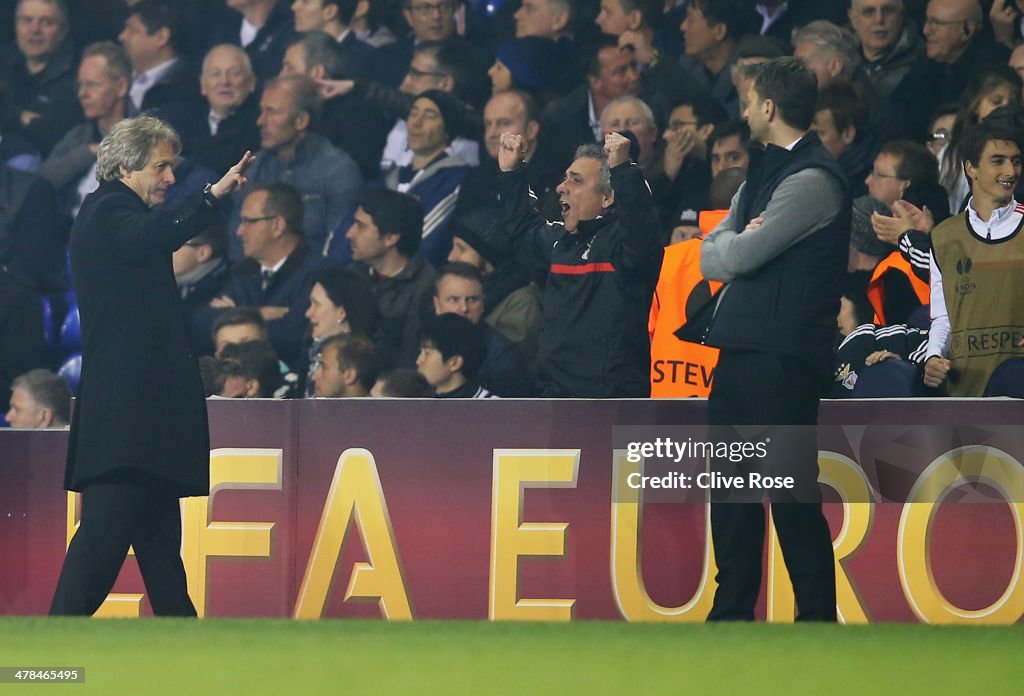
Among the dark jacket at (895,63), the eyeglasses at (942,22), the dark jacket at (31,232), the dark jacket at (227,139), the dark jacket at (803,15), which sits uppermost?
the dark jacket at (803,15)

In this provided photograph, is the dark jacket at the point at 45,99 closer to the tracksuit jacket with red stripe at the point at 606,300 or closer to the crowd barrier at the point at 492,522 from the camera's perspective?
the crowd barrier at the point at 492,522

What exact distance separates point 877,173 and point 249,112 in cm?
271

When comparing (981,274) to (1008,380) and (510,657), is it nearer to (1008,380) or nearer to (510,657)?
(1008,380)

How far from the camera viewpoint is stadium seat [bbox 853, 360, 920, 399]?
5293mm

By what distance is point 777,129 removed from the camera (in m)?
5.23

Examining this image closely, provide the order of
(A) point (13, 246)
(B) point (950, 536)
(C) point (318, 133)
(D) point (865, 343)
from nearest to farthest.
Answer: (B) point (950, 536)
(D) point (865, 343)
(A) point (13, 246)
(C) point (318, 133)

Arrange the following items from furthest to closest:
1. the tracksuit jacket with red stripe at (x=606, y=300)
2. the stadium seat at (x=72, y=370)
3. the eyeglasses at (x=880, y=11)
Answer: the eyeglasses at (x=880, y=11)
the stadium seat at (x=72, y=370)
the tracksuit jacket with red stripe at (x=606, y=300)

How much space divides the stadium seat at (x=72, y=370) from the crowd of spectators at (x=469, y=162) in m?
0.07

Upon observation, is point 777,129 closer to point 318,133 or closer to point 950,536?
point 950,536

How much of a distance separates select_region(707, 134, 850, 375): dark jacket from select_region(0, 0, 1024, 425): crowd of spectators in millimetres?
248

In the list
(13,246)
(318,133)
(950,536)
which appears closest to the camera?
(950,536)

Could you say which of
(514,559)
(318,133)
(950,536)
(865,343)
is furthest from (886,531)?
(318,133)

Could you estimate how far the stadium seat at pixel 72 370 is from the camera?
5.71 m

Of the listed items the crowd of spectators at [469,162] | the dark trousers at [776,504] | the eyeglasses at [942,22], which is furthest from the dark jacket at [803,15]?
the dark trousers at [776,504]
